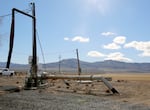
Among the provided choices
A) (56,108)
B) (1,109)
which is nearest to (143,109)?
(56,108)

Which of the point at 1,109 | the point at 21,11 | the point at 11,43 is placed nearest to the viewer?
the point at 1,109

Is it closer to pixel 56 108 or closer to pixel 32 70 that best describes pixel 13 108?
pixel 56 108

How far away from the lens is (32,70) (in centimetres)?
2822

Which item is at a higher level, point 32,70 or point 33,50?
point 33,50

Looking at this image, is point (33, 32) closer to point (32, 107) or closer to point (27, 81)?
point (27, 81)

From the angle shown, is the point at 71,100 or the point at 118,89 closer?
the point at 71,100

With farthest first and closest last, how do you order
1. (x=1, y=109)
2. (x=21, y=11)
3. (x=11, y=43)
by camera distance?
(x=21, y=11), (x=11, y=43), (x=1, y=109)

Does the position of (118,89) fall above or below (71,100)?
above

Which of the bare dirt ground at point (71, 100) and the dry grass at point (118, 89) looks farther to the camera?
the dry grass at point (118, 89)

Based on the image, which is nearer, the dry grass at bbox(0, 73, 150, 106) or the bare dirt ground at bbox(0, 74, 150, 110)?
the bare dirt ground at bbox(0, 74, 150, 110)

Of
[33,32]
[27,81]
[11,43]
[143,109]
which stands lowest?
[143,109]

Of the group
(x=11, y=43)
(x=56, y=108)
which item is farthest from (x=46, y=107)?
(x=11, y=43)

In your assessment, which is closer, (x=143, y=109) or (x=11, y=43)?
(x=143, y=109)

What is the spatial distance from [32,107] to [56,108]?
1209mm
